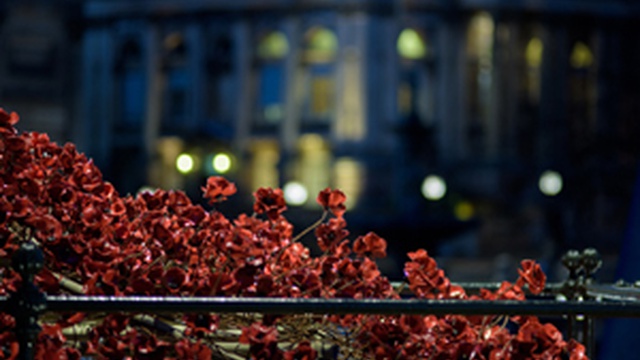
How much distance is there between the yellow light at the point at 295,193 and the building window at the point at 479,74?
646 cm

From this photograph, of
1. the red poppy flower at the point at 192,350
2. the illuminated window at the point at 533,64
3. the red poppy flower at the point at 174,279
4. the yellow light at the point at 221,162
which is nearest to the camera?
Answer: the red poppy flower at the point at 192,350

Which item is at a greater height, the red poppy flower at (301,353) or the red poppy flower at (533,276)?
the red poppy flower at (533,276)

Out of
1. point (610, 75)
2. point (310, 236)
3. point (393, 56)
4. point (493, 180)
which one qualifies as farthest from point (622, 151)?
point (310, 236)

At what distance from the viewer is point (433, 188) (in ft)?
115

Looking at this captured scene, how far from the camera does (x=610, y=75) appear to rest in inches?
1654

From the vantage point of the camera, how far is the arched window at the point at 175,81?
41.1 m

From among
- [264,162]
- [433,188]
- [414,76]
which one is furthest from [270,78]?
[433,188]

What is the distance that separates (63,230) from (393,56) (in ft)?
114

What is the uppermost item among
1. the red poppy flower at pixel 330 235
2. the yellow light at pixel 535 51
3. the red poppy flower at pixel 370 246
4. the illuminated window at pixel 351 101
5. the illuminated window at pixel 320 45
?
the yellow light at pixel 535 51

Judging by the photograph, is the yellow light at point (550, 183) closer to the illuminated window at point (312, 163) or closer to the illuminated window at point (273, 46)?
the illuminated window at point (312, 163)

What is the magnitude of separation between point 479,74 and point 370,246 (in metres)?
36.9

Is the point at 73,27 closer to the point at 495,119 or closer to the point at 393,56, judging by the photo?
the point at 393,56

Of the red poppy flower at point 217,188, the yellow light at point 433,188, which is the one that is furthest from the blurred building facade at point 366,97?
the red poppy flower at point 217,188

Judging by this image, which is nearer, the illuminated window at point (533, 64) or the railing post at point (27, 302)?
the railing post at point (27, 302)
